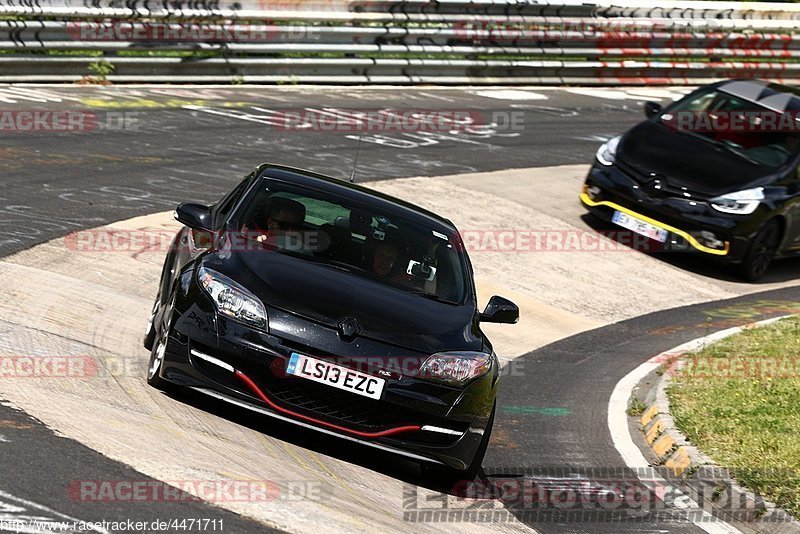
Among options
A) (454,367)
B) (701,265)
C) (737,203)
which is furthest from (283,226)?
(701,265)

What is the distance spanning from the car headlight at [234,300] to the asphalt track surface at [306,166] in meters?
0.69

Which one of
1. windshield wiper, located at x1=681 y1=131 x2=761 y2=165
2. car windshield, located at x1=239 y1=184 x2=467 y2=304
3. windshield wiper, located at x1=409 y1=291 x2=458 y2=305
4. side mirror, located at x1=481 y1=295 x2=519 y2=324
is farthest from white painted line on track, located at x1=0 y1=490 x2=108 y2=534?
windshield wiper, located at x1=681 y1=131 x2=761 y2=165

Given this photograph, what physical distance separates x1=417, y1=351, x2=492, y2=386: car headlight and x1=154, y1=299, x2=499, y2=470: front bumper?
6 cm

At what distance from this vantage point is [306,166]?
594 inches

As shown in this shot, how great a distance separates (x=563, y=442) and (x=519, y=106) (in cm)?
1311

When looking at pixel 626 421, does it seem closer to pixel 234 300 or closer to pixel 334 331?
pixel 334 331

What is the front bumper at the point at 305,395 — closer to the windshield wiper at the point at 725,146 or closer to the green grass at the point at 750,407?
the green grass at the point at 750,407

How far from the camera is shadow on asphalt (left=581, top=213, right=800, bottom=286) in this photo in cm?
1446

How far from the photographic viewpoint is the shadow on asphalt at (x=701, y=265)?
14461 millimetres

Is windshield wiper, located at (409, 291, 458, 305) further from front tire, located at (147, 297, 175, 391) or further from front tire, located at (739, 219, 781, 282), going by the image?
front tire, located at (739, 219, 781, 282)

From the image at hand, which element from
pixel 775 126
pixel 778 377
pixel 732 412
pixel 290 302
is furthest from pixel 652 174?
pixel 290 302

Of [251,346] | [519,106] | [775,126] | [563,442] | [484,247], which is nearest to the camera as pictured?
[251,346]

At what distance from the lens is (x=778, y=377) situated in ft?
33.1

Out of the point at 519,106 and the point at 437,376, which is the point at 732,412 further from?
the point at 519,106
